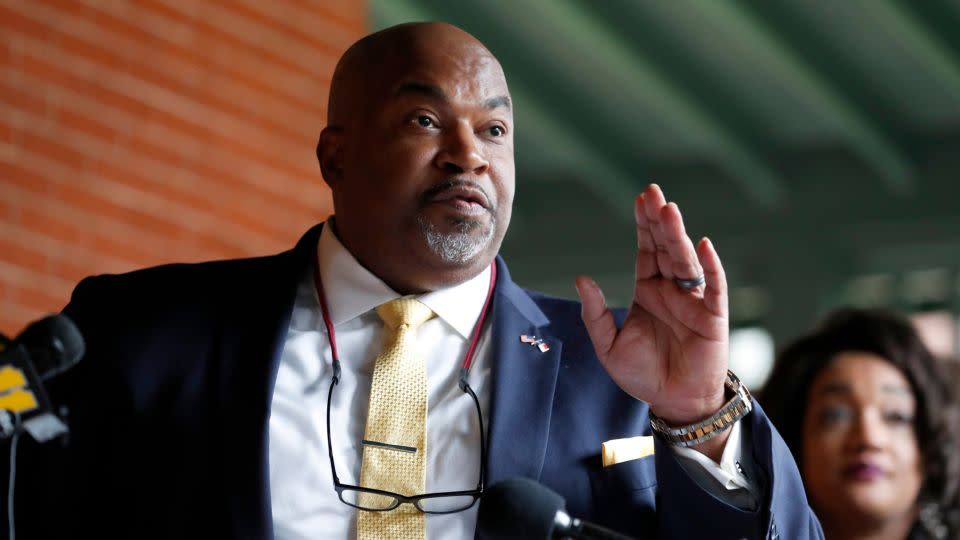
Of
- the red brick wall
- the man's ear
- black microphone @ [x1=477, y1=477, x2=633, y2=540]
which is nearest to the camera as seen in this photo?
black microphone @ [x1=477, y1=477, x2=633, y2=540]

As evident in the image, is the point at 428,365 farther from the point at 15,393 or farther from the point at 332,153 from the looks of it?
the point at 15,393

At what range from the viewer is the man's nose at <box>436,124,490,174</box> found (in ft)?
6.66

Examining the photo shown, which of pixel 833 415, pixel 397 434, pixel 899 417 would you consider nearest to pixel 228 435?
pixel 397 434

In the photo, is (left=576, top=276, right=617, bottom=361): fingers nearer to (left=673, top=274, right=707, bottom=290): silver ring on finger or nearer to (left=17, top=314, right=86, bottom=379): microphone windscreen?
(left=673, top=274, right=707, bottom=290): silver ring on finger

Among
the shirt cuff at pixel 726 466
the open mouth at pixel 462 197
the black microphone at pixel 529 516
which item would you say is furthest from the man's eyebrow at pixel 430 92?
the black microphone at pixel 529 516

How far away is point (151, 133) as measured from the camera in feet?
13.1

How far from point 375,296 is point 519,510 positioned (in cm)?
67

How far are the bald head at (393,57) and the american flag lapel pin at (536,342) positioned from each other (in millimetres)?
430

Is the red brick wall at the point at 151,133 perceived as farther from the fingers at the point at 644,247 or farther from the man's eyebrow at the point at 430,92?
the fingers at the point at 644,247

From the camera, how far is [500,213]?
2.06m

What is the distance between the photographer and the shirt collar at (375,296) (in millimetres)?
2072

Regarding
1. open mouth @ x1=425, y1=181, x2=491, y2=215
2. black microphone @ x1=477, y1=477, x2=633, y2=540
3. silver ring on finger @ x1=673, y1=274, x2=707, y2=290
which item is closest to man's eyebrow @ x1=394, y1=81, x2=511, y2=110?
open mouth @ x1=425, y1=181, x2=491, y2=215

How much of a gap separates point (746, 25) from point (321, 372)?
16.6 ft

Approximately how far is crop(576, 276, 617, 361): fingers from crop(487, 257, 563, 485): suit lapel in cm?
15
